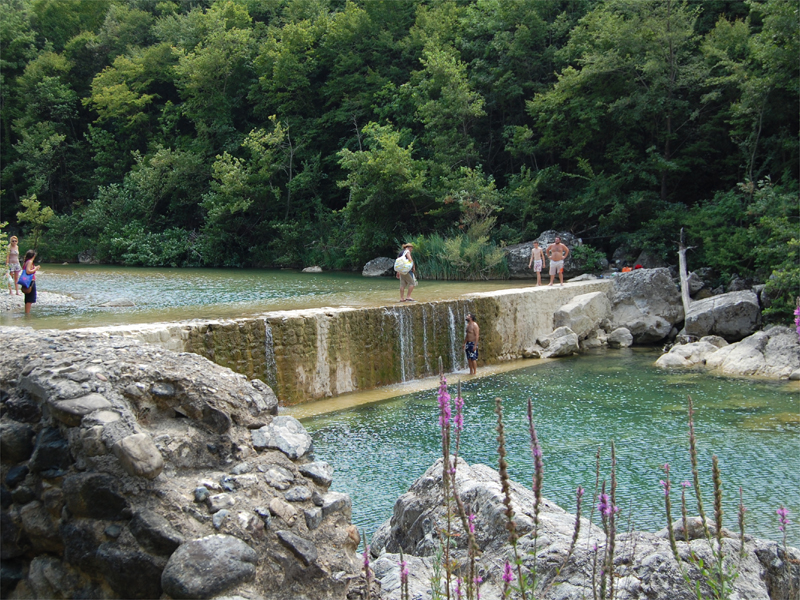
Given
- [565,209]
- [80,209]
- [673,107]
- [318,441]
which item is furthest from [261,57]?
[318,441]

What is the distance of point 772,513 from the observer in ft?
18.8

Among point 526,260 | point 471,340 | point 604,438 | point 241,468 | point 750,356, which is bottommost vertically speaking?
point 604,438

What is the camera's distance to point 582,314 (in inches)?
575

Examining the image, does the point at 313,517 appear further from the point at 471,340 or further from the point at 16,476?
the point at 471,340

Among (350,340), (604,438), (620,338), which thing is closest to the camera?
(604,438)

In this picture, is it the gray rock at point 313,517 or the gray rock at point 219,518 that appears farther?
the gray rock at point 313,517

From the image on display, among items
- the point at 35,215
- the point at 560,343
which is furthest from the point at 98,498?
the point at 35,215

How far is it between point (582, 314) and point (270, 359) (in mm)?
7638

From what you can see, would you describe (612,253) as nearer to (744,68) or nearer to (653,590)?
(744,68)

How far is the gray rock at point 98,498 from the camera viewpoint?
3393 millimetres

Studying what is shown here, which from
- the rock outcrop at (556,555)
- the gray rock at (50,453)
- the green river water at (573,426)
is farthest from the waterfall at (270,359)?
the gray rock at (50,453)

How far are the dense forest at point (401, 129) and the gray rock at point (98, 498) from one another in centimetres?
1299

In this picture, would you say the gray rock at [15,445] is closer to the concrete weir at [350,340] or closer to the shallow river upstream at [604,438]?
the shallow river upstream at [604,438]

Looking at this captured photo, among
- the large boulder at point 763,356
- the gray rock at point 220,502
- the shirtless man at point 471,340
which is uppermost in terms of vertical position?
the gray rock at point 220,502
